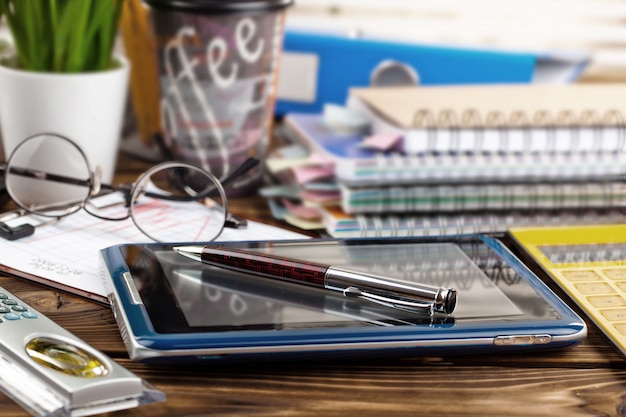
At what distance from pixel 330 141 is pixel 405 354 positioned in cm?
37

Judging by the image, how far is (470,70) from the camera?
3.54 ft

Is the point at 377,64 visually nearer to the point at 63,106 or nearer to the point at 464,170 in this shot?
the point at 464,170

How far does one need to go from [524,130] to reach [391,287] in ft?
1.10

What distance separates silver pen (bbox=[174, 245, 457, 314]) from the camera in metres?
0.54

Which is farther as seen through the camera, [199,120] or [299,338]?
[199,120]

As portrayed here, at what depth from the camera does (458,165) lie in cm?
78

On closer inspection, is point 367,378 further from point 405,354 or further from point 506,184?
point 506,184

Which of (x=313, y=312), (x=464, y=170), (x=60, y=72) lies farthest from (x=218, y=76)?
(x=313, y=312)

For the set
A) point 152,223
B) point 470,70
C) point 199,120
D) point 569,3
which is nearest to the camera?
point 152,223

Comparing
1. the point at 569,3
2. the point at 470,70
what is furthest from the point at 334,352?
the point at 569,3

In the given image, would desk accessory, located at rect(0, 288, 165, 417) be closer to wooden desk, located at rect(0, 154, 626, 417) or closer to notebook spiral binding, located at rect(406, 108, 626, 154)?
wooden desk, located at rect(0, 154, 626, 417)

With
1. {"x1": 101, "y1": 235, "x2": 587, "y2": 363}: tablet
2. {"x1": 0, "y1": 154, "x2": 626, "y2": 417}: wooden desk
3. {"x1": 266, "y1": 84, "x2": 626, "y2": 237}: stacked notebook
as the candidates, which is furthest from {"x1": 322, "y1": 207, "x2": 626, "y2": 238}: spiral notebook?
{"x1": 0, "y1": 154, "x2": 626, "y2": 417}: wooden desk

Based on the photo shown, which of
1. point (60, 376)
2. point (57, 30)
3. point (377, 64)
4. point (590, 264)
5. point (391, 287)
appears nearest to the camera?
point (60, 376)

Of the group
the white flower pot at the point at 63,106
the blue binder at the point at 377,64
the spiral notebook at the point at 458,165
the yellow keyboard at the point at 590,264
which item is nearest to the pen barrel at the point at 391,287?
the yellow keyboard at the point at 590,264
